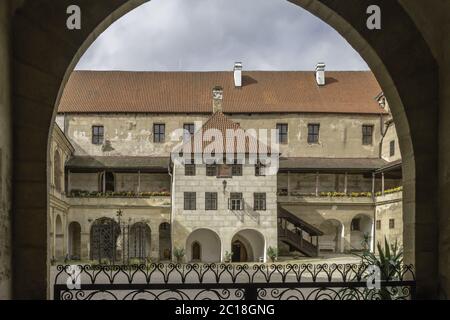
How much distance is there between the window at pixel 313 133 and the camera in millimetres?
38750

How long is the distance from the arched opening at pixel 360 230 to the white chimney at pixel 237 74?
533 inches

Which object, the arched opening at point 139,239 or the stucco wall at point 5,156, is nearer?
the stucco wall at point 5,156

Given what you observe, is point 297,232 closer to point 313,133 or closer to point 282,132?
point 282,132

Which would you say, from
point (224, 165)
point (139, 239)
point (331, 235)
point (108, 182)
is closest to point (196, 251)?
point (139, 239)

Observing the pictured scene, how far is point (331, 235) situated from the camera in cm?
3678

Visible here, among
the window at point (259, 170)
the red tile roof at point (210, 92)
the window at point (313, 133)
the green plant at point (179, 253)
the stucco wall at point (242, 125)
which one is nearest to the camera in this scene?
the green plant at point (179, 253)

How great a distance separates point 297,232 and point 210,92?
1303cm

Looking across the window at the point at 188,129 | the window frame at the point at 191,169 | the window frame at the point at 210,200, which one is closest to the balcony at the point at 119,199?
the window frame at the point at 191,169

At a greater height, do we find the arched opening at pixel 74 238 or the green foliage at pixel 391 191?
the green foliage at pixel 391 191

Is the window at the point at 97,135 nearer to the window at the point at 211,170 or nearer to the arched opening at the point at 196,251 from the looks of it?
the arched opening at the point at 196,251

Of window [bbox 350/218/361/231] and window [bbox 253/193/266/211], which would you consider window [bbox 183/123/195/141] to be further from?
window [bbox 350/218/361/231]

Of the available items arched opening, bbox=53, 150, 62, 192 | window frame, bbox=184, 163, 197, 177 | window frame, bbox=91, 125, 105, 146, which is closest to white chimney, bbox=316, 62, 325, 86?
window frame, bbox=184, 163, 197, 177

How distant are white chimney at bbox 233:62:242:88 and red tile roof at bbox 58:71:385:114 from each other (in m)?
0.39
